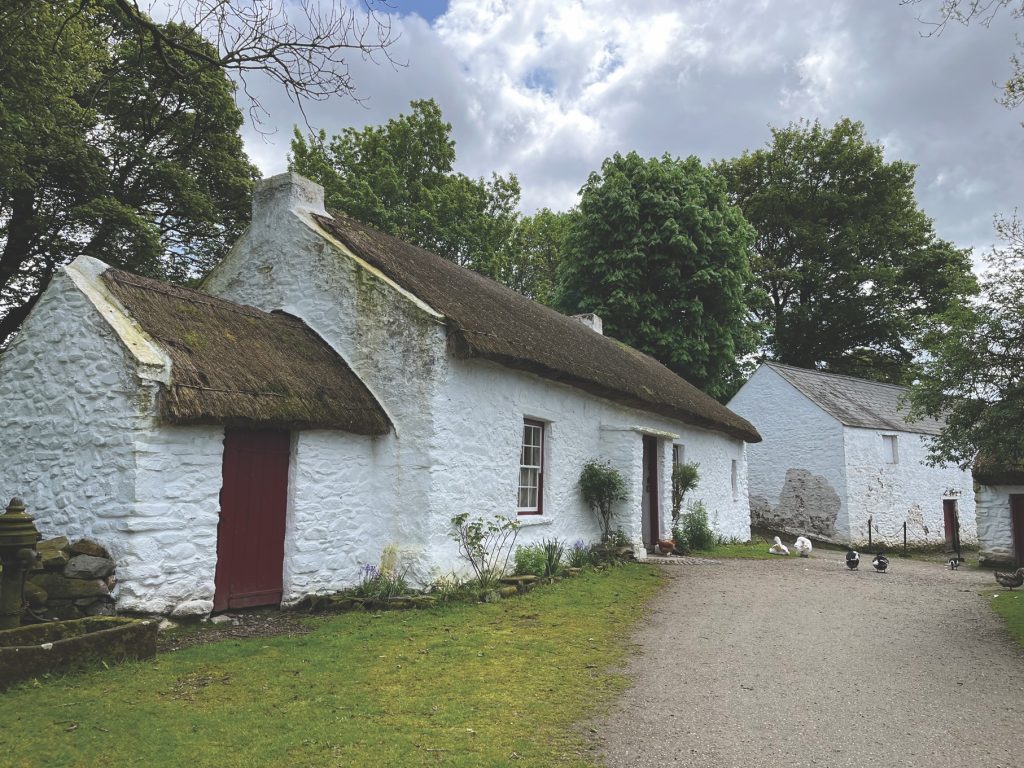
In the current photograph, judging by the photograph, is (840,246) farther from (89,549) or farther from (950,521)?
(89,549)

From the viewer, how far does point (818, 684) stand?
538 cm

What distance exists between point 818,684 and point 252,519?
588 centimetres

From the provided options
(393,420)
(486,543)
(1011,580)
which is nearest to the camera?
(393,420)

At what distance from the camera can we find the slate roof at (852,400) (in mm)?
20734

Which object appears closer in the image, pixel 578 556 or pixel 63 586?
pixel 63 586

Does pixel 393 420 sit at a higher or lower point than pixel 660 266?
lower

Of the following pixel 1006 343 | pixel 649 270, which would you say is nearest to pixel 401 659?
pixel 1006 343

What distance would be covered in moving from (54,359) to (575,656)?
6073 millimetres

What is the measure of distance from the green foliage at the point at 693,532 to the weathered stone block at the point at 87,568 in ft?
36.3

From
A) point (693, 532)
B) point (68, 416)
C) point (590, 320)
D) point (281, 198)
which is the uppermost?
point (590, 320)

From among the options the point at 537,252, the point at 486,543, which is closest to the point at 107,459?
the point at 486,543

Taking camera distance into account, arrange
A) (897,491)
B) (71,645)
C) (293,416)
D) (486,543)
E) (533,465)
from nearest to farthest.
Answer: (71,645) < (293,416) < (486,543) < (533,465) < (897,491)

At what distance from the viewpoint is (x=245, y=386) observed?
7277mm

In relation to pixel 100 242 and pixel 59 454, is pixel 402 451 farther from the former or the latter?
pixel 100 242
